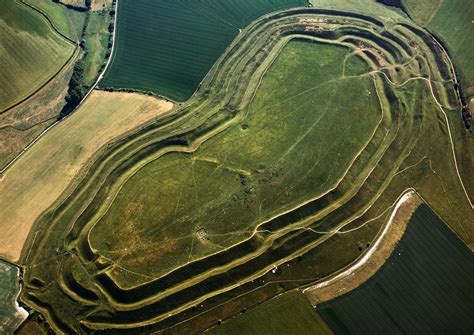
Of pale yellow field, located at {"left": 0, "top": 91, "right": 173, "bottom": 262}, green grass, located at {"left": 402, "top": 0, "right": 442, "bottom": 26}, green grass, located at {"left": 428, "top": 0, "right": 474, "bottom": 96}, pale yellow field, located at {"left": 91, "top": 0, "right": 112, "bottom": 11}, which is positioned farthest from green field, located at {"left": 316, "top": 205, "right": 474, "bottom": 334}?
pale yellow field, located at {"left": 91, "top": 0, "right": 112, "bottom": 11}

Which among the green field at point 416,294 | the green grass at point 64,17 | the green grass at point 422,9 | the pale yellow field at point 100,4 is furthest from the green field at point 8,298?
the green grass at point 422,9

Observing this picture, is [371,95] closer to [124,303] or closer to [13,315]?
[124,303]

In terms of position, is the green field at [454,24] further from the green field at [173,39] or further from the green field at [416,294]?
the green field at [416,294]

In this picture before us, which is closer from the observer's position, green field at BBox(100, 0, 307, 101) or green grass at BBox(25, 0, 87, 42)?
green field at BBox(100, 0, 307, 101)

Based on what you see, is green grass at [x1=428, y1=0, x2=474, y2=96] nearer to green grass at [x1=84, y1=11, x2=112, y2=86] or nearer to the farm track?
the farm track

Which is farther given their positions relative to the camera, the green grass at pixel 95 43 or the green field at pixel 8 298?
the green grass at pixel 95 43

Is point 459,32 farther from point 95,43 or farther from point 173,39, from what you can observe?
point 95,43
